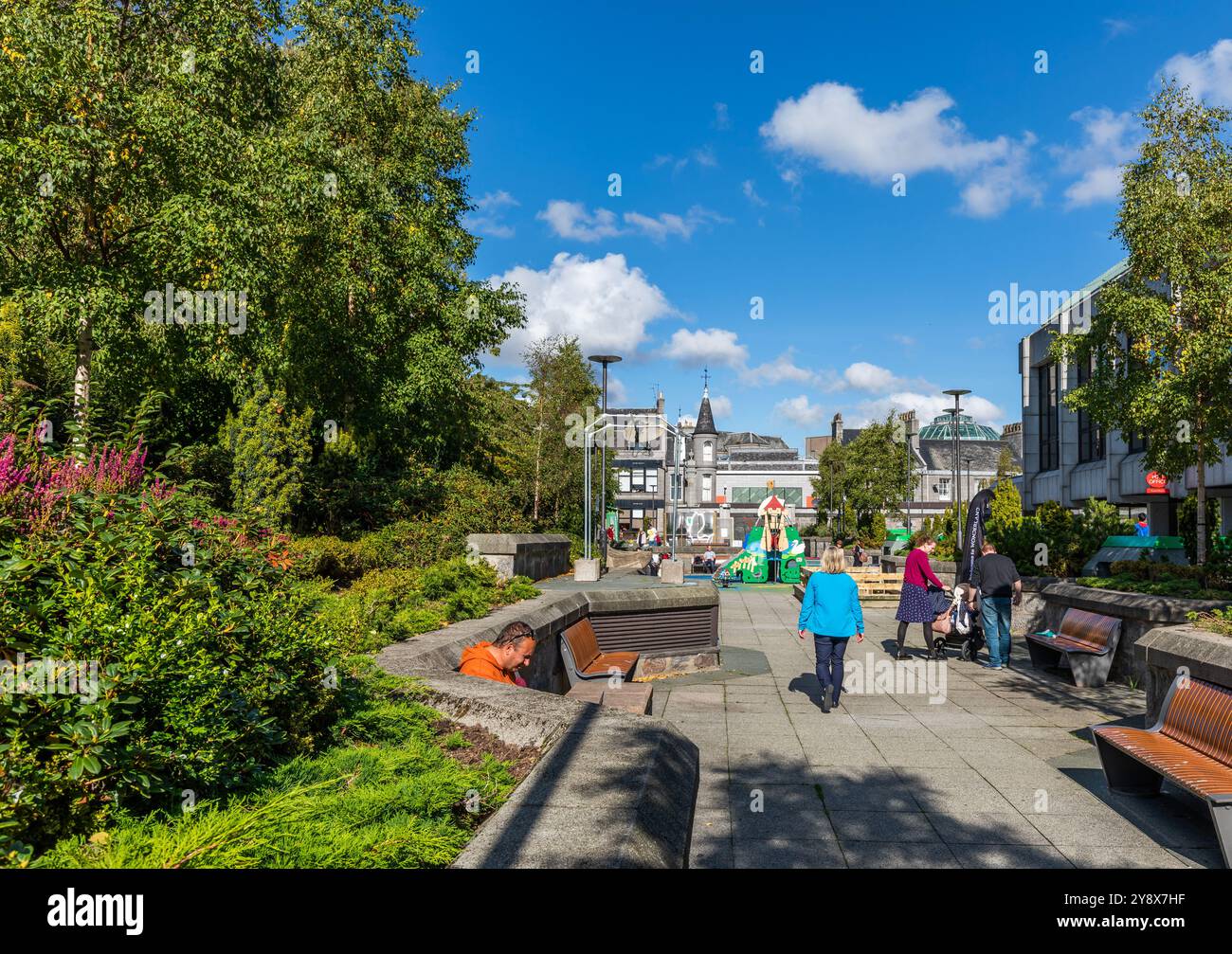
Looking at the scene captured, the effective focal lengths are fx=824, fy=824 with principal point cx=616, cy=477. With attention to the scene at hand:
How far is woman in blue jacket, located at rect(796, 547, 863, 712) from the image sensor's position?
8.50 meters

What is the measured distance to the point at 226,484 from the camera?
12914 millimetres

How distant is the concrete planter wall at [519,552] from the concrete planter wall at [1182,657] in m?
8.71

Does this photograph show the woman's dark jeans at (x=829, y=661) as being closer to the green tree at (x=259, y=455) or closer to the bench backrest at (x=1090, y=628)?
the bench backrest at (x=1090, y=628)

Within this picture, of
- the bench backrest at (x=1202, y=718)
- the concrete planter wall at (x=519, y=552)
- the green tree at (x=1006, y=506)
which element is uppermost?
the green tree at (x=1006, y=506)

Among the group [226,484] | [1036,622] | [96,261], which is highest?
[96,261]

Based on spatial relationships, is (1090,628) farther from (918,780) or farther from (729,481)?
(729,481)

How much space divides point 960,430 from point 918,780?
105m

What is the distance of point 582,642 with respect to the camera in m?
9.02

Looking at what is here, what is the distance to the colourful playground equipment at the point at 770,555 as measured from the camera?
27844 millimetres

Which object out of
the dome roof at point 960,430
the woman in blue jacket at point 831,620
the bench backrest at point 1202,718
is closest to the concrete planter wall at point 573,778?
the bench backrest at point 1202,718

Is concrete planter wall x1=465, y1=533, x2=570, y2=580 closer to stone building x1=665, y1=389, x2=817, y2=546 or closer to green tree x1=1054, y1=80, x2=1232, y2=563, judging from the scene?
green tree x1=1054, y1=80, x2=1232, y2=563
